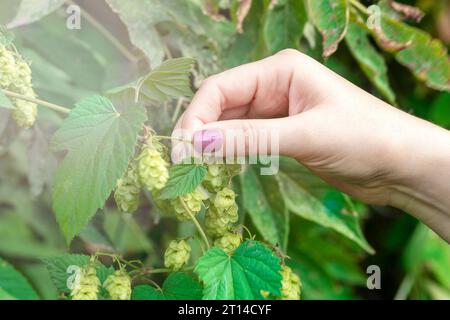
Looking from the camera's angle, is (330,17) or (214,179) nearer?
(214,179)

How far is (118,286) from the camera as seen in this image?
2.17 ft

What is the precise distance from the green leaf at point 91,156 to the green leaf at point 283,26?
1.10 feet

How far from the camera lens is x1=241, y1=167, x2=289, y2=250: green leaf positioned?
3.15 feet

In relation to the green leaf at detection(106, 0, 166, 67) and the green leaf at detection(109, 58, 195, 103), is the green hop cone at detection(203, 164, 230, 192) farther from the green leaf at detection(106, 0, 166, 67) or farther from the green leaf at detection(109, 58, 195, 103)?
the green leaf at detection(106, 0, 166, 67)

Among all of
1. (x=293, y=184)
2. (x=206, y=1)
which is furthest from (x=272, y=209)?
(x=206, y=1)

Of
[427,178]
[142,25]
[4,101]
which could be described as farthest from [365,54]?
[4,101]

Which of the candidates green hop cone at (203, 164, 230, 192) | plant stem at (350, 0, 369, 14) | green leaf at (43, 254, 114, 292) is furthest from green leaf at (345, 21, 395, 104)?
green leaf at (43, 254, 114, 292)

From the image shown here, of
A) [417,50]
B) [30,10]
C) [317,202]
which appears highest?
[30,10]

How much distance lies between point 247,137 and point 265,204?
294 mm

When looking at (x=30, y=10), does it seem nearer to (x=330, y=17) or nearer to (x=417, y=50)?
(x=330, y=17)

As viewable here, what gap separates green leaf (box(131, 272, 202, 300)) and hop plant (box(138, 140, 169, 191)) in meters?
0.12
